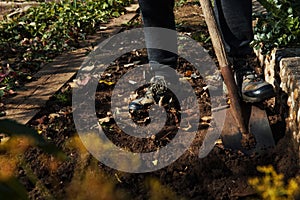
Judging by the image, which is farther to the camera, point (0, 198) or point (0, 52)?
point (0, 52)

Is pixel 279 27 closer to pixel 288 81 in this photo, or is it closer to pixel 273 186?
pixel 288 81

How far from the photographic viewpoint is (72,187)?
7.50 ft

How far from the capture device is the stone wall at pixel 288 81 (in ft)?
7.84

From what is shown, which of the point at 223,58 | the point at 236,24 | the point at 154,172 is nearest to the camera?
the point at 154,172

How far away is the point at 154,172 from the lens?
236 centimetres

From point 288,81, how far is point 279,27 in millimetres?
440

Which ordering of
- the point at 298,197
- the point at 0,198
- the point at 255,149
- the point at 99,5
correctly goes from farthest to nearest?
the point at 99,5 < the point at 255,149 < the point at 298,197 < the point at 0,198

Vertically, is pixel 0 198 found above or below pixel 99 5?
above

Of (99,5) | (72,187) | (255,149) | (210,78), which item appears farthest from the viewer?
(99,5)

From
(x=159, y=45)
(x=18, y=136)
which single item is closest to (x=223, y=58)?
(x=159, y=45)

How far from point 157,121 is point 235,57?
1.95 feet

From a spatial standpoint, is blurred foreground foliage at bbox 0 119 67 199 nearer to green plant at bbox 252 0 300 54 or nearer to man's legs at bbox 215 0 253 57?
man's legs at bbox 215 0 253 57

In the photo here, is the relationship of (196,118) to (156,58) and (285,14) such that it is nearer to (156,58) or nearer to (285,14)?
(156,58)

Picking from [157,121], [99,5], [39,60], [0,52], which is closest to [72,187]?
[157,121]
